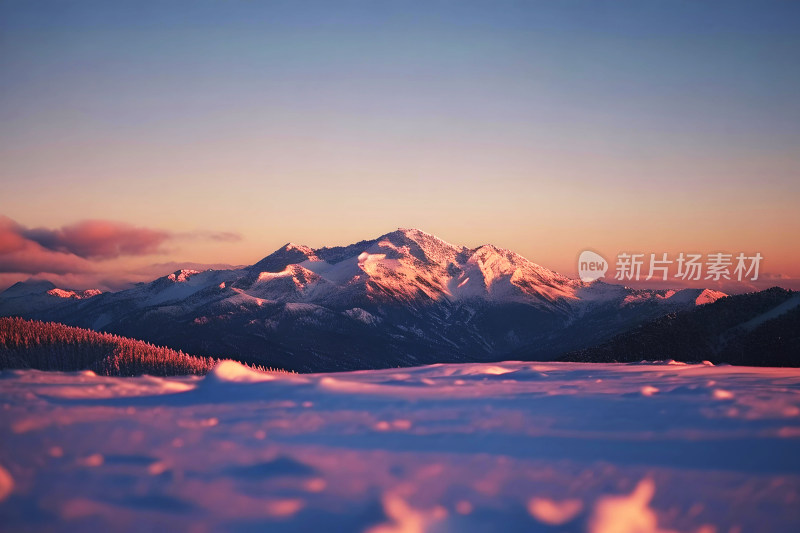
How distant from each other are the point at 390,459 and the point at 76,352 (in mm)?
A: 177036

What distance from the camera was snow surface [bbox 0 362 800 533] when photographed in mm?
10039

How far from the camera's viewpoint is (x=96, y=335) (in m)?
181

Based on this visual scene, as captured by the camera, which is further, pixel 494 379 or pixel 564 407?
pixel 494 379

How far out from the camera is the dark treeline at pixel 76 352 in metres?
148

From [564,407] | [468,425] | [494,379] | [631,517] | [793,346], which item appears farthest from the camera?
[793,346]

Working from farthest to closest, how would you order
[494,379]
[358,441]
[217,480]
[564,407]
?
[494,379], [564,407], [358,441], [217,480]

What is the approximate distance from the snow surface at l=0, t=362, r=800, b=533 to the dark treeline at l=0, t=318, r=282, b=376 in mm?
151490

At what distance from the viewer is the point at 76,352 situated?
164875mm

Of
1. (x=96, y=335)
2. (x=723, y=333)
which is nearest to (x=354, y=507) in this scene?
(x=96, y=335)

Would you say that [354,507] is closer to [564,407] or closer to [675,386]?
[564,407]

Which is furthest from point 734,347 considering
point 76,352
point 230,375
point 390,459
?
point 390,459

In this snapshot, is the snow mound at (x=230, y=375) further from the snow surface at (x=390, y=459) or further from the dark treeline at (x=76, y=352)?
the dark treeline at (x=76, y=352)

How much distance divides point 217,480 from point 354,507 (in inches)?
101

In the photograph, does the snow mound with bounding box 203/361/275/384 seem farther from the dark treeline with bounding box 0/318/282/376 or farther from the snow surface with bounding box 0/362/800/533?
the dark treeline with bounding box 0/318/282/376
